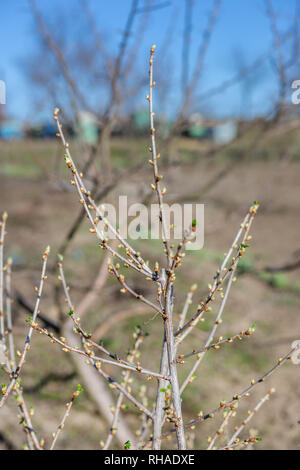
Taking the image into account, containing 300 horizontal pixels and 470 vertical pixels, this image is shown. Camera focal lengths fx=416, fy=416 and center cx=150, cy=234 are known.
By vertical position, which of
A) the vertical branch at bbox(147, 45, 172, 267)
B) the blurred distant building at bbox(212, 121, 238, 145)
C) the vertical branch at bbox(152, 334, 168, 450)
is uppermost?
the blurred distant building at bbox(212, 121, 238, 145)

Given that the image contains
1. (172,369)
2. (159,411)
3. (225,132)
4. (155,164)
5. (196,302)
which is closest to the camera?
(155,164)

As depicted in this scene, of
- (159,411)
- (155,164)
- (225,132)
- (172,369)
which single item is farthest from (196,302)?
(225,132)

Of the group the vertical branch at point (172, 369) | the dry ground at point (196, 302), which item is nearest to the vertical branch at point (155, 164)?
the vertical branch at point (172, 369)

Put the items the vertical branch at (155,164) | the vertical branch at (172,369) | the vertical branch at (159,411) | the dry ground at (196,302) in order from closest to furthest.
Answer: the vertical branch at (155,164)
the vertical branch at (172,369)
the vertical branch at (159,411)
the dry ground at (196,302)

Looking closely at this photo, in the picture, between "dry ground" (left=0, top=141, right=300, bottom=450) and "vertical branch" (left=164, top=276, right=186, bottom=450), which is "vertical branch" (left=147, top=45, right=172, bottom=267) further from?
"dry ground" (left=0, top=141, right=300, bottom=450)

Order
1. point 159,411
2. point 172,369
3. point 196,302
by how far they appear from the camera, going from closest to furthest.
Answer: point 172,369
point 159,411
point 196,302

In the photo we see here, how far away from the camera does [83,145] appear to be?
Answer: 11.4 feet

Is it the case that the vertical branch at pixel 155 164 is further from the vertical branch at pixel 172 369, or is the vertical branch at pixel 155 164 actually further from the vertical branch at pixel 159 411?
the vertical branch at pixel 159 411

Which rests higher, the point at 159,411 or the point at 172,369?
the point at 172,369

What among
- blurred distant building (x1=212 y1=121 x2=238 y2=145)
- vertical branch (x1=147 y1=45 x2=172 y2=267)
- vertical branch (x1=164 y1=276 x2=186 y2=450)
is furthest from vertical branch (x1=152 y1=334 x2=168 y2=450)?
blurred distant building (x1=212 y1=121 x2=238 y2=145)

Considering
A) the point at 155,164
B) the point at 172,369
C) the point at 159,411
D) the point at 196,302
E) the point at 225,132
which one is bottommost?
the point at 159,411

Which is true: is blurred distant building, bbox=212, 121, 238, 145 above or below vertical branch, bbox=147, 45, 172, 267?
above

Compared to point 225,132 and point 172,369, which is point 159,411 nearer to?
point 172,369
